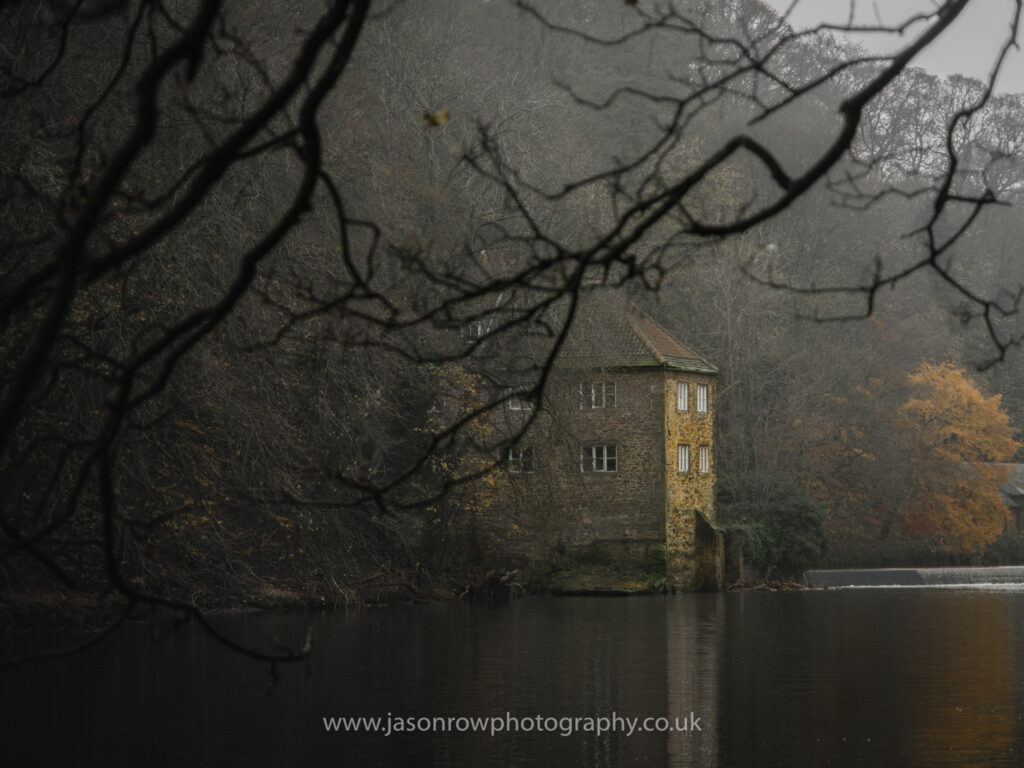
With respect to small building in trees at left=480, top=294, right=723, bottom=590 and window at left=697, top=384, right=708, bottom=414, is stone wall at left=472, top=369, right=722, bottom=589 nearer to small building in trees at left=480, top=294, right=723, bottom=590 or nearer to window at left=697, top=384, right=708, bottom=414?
small building in trees at left=480, top=294, right=723, bottom=590

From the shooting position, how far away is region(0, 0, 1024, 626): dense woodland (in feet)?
14.1

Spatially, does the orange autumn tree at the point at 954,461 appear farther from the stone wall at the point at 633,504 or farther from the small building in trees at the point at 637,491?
the stone wall at the point at 633,504

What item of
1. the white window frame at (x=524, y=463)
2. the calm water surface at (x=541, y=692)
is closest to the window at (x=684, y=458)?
the white window frame at (x=524, y=463)

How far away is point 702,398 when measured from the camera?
138 ft

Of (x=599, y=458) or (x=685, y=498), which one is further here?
(x=599, y=458)

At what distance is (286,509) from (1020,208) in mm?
48975

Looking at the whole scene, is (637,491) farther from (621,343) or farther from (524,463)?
(524,463)

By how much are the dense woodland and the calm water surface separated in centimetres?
135

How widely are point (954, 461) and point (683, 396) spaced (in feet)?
42.9

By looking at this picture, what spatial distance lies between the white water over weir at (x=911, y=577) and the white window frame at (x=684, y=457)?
5238mm

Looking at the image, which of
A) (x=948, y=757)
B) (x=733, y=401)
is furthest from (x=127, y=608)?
(x=733, y=401)

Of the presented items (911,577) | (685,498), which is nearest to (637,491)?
(685,498)

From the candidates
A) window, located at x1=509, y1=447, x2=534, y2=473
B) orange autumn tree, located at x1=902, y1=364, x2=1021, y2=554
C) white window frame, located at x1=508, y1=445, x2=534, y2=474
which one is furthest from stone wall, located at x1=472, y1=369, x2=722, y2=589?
orange autumn tree, located at x1=902, y1=364, x2=1021, y2=554

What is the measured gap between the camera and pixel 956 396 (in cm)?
4981
